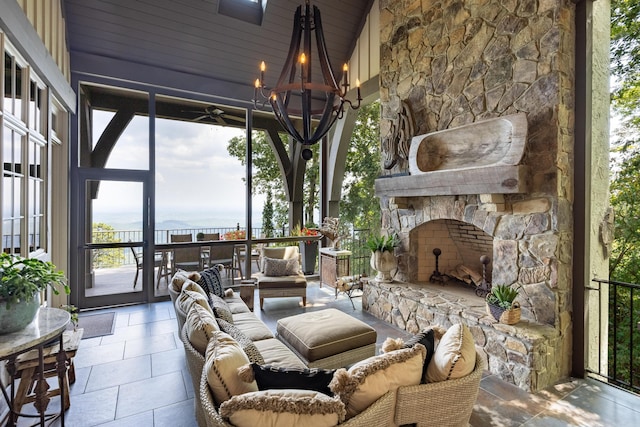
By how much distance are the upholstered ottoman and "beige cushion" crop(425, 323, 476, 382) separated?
4.12 feet

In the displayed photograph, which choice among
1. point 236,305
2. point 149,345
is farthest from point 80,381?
point 236,305

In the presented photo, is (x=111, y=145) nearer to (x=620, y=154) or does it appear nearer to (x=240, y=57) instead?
(x=240, y=57)

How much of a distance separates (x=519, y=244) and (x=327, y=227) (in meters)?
3.50

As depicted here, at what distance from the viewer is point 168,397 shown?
2.68 meters

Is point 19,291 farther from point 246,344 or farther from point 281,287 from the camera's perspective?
point 281,287

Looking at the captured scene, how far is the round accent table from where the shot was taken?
1746 mm

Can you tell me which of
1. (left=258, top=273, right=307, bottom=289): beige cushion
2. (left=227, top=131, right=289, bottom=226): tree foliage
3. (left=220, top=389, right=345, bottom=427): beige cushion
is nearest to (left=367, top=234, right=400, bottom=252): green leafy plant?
(left=258, top=273, right=307, bottom=289): beige cushion

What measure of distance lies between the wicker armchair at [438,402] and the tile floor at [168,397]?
3.12ft

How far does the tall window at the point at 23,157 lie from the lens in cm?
275

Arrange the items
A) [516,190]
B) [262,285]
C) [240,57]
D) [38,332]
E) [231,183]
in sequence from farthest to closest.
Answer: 1. [231,183]
2. [240,57]
3. [262,285]
4. [516,190]
5. [38,332]

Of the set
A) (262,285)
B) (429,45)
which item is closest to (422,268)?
(262,285)

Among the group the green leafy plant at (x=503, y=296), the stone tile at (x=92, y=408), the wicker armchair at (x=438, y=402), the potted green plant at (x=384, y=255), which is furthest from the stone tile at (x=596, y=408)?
the stone tile at (x=92, y=408)

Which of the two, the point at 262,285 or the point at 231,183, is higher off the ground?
the point at 231,183

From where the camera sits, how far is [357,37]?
19.7 feet
